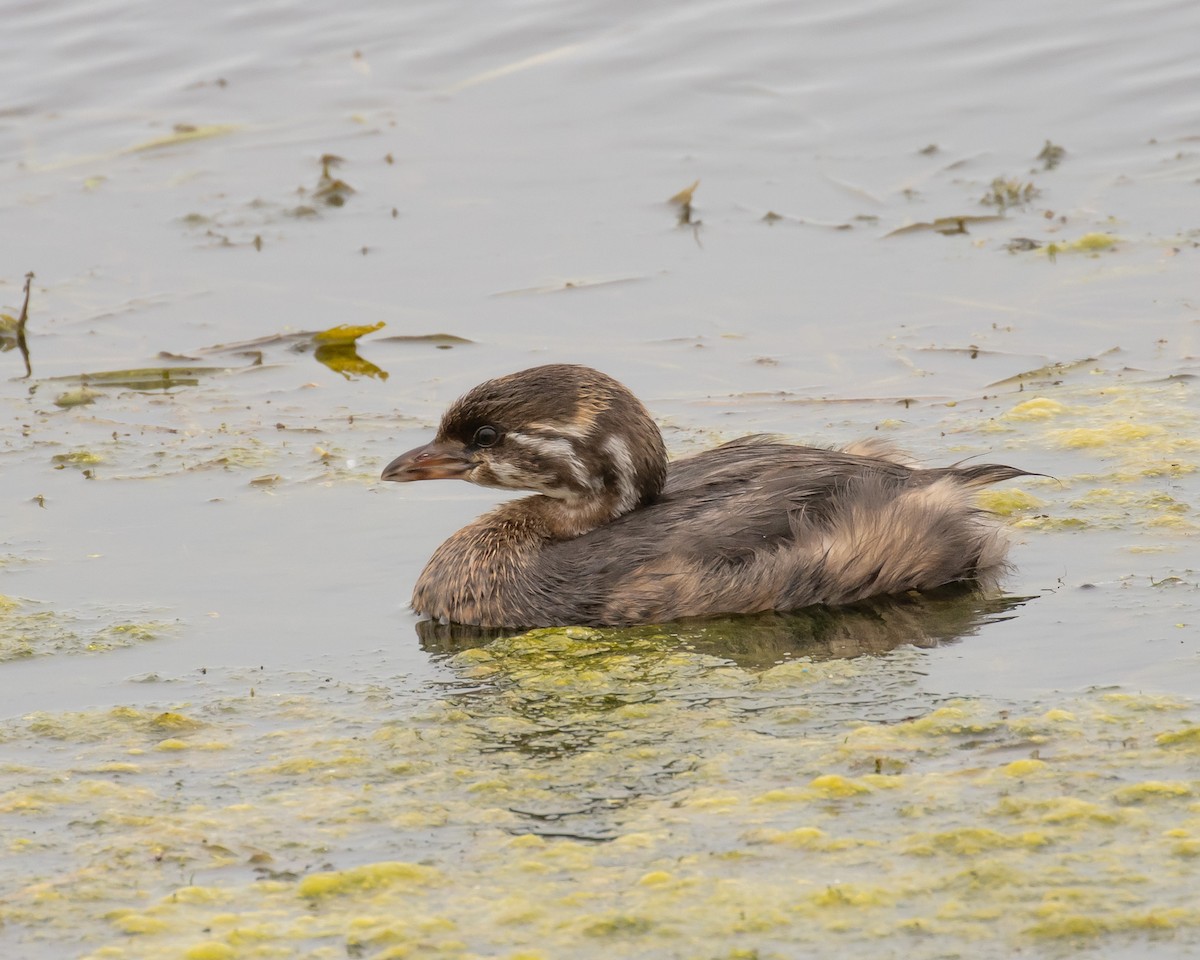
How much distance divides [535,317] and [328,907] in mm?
6220

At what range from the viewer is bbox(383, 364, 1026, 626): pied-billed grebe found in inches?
286

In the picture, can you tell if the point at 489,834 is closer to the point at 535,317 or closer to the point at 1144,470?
the point at 1144,470

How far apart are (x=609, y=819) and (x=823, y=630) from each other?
1.87 meters

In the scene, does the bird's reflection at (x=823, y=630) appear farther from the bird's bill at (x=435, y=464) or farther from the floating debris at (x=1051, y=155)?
the floating debris at (x=1051, y=155)

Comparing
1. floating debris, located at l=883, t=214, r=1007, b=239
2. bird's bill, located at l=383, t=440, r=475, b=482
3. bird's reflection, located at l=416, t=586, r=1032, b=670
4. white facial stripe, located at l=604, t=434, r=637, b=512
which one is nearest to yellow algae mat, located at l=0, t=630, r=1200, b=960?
bird's reflection, located at l=416, t=586, r=1032, b=670

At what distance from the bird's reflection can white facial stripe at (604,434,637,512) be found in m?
0.60

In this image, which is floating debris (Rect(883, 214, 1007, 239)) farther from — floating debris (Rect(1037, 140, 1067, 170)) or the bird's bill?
the bird's bill

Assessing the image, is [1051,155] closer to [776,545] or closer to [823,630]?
[776,545]

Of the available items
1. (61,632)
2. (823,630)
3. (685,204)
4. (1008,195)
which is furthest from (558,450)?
(1008,195)

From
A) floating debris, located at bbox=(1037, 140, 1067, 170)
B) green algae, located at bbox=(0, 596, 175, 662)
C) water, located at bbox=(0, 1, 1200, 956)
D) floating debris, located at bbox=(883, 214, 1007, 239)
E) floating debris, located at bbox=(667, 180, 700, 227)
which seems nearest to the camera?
water, located at bbox=(0, 1, 1200, 956)

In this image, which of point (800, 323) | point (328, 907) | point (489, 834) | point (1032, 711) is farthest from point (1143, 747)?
point (800, 323)

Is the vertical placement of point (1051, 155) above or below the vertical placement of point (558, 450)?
above

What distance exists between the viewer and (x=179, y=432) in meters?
9.66

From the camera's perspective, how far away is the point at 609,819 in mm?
5461
